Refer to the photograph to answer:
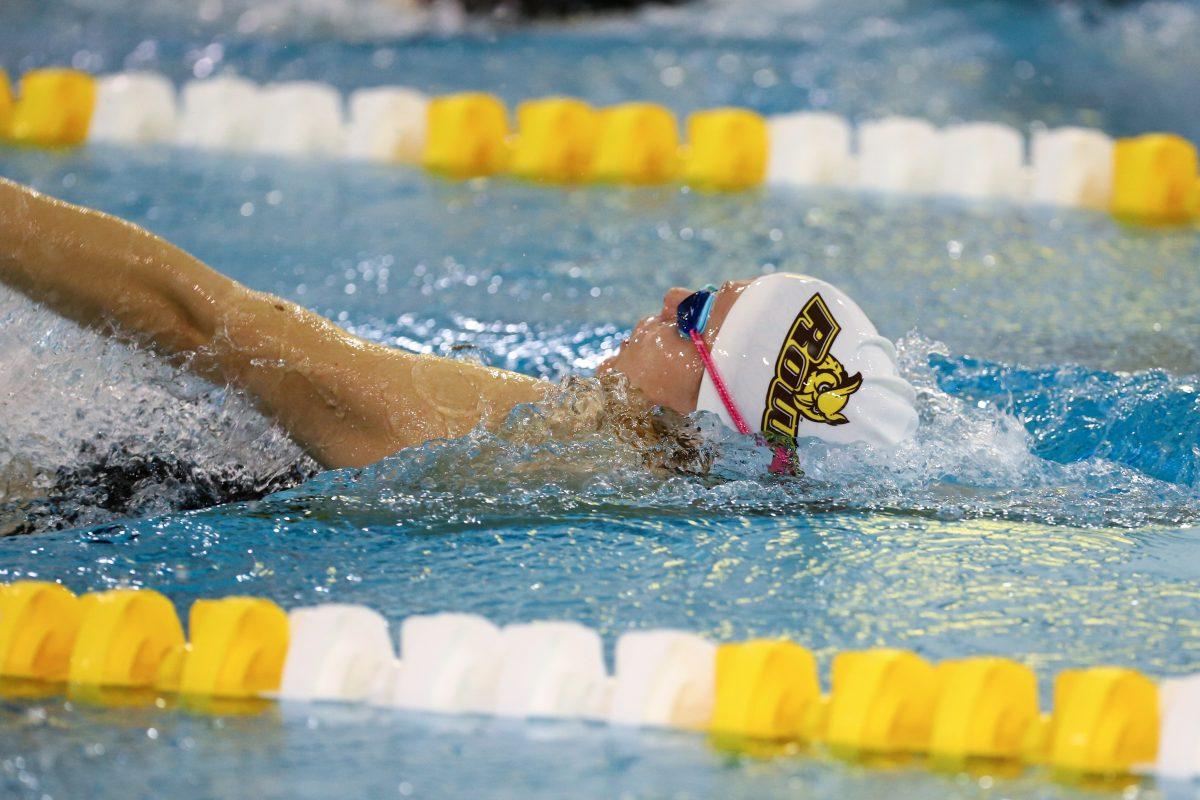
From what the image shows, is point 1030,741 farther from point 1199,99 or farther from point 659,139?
point 1199,99

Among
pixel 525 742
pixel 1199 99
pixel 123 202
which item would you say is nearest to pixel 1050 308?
pixel 525 742

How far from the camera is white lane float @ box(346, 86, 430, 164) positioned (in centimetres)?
574

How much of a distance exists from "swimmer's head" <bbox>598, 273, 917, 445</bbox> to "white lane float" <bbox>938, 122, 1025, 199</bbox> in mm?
2913

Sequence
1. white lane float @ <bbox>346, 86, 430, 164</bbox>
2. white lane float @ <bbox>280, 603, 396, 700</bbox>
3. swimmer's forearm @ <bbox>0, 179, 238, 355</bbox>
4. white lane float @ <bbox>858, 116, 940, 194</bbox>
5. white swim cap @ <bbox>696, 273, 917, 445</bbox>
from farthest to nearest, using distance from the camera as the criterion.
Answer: white lane float @ <bbox>346, 86, 430, 164</bbox>, white lane float @ <bbox>858, 116, 940, 194</bbox>, white swim cap @ <bbox>696, 273, 917, 445</bbox>, swimmer's forearm @ <bbox>0, 179, 238, 355</bbox>, white lane float @ <bbox>280, 603, 396, 700</bbox>

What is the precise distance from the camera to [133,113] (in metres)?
5.85

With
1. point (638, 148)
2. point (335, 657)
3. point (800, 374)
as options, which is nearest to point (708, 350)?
point (800, 374)

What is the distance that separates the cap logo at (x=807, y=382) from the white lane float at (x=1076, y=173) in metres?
3.01

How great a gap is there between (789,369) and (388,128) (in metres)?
3.43

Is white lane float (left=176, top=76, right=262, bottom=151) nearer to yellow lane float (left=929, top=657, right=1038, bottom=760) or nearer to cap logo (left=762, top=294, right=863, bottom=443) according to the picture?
cap logo (left=762, top=294, right=863, bottom=443)

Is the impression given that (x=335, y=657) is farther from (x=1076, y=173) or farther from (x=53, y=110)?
(x=53, y=110)

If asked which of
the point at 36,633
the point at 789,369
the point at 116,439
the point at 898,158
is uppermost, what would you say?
the point at 898,158

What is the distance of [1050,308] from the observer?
4219 mm

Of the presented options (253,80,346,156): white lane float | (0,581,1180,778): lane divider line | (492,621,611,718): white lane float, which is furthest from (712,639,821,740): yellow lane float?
(253,80,346,156): white lane float

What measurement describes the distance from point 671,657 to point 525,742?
0.24 metres
